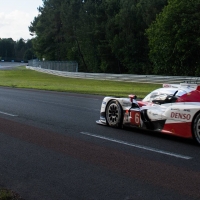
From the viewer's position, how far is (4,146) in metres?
8.41

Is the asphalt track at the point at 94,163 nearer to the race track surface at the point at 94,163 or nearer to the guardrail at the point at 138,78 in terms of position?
the race track surface at the point at 94,163

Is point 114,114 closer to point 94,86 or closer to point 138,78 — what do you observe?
point 94,86

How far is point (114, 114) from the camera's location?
1067cm

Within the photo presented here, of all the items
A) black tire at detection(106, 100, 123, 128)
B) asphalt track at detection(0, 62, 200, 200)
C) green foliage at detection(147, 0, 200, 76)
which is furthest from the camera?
green foliage at detection(147, 0, 200, 76)

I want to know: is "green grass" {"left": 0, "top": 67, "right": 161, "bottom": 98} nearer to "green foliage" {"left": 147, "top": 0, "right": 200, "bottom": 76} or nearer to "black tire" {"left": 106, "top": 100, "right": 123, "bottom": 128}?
"green foliage" {"left": 147, "top": 0, "right": 200, "bottom": 76}

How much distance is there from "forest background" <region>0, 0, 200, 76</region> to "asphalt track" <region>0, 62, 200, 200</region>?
3456 cm

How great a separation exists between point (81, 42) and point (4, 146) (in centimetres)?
6048

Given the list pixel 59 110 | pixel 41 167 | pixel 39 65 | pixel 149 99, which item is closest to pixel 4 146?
pixel 41 167

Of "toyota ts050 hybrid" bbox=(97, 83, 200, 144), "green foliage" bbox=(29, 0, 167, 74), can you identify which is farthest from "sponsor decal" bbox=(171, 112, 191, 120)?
"green foliage" bbox=(29, 0, 167, 74)

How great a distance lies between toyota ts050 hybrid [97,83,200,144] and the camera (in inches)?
337

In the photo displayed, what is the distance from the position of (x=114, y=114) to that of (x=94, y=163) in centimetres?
382

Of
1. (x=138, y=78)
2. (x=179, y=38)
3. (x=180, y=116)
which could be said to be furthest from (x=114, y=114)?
(x=179, y=38)

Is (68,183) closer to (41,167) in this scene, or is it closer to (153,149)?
(41,167)

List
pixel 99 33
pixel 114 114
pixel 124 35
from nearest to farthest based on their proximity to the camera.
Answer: pixel 114 114
pixel 124 35
pixel 99 33
